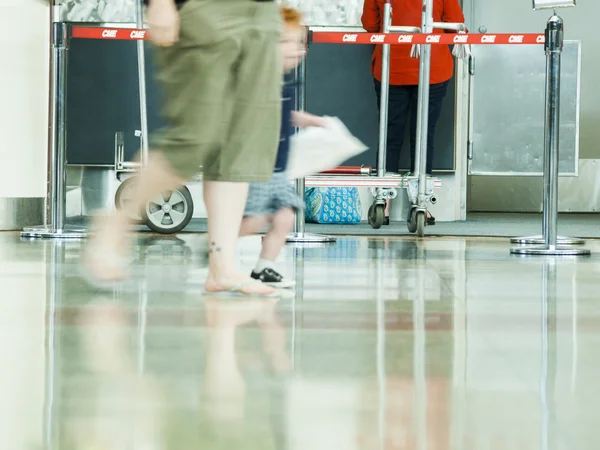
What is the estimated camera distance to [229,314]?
2469 millimetres

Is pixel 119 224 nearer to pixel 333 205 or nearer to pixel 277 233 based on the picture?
pixel 277 233

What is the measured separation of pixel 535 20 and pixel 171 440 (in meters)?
8.61

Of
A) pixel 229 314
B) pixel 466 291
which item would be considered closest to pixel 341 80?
pixel 466 291

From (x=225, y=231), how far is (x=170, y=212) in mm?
2809

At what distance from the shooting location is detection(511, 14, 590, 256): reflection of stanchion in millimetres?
4406

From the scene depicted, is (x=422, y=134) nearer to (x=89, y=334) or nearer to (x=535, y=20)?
(x=89, y=334)

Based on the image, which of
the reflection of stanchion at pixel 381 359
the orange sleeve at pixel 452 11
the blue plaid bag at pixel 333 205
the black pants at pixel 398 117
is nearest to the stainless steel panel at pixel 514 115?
the blue plaid bag at pixel 333 205

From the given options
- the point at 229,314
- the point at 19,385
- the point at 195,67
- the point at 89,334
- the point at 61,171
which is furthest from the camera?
the point at 61,171

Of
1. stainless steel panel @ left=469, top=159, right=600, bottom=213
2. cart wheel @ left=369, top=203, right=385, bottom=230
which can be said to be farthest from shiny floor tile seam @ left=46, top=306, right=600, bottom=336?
stainless steel panel @ left=469, top=159, right=600, bottom=213

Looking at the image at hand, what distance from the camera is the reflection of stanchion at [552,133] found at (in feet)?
Result: 14.5

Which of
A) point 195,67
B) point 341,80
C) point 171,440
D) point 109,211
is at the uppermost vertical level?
point 341,80

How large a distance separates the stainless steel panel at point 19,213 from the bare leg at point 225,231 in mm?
3204

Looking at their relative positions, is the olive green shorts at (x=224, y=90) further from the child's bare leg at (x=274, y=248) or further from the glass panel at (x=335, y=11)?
the glass panel at (x=335, y=11)

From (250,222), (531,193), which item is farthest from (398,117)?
(531,193)
